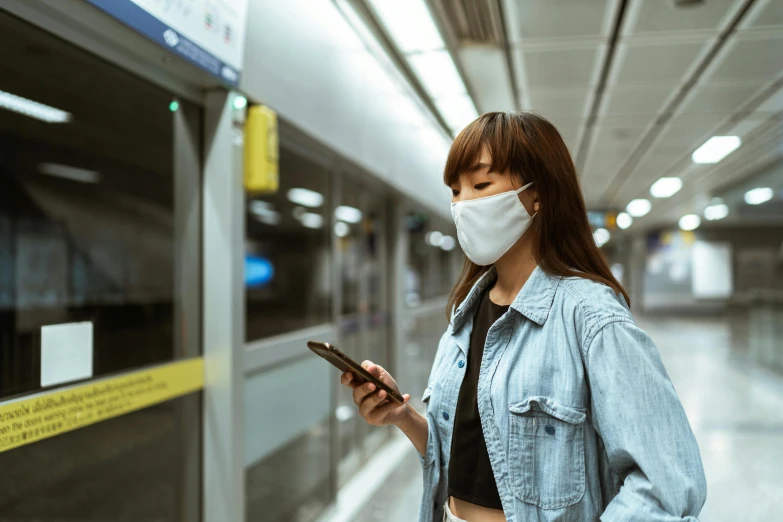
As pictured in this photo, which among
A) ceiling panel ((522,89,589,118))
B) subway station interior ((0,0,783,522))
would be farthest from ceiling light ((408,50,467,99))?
ceiling panel ((522,89,589,118))

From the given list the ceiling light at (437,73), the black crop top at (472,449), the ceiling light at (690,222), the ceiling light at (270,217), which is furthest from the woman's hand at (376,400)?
the ceiling light at (690,222)

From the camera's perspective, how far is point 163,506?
8.18 ft

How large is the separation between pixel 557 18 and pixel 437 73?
1.08 meters

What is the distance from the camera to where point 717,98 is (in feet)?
16.7

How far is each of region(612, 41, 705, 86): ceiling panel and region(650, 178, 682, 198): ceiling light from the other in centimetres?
560

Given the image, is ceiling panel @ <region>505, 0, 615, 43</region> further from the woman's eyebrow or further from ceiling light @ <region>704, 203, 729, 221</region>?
ceiling light @ <region>704, 203, 729, 221</region>

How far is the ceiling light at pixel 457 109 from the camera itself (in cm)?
500

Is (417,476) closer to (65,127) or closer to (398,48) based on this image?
(398,48)

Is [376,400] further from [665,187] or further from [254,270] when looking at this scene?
[665,187]

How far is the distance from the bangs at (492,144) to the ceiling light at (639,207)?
40.8ft

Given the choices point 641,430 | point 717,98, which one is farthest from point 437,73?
point 641,430

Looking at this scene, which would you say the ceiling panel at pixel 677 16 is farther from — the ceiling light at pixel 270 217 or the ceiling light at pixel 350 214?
the ceiling light at pixel 270 217

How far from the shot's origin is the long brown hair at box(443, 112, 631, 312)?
1.10 meters

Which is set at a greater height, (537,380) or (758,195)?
(758,195)
